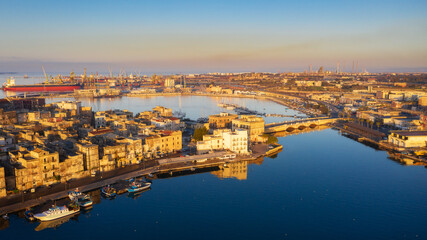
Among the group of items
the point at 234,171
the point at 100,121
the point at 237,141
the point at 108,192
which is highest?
the point at 100,121

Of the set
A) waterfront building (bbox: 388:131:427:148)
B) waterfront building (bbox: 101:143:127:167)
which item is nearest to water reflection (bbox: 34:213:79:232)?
waterfront building (bbox: 101:143:127:167)

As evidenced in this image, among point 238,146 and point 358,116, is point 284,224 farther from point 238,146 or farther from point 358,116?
point 358,116

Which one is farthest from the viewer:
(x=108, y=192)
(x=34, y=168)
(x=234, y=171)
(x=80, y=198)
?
(x=234, y=171)

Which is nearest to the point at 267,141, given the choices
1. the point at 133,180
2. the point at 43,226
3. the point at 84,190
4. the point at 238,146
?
the point at 238,146

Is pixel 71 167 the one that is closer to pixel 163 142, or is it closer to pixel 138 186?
pixel 138 186

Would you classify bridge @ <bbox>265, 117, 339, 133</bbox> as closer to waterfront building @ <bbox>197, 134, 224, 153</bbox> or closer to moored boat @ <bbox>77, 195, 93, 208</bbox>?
waterfront building @ <bbox>197, 134, 224, 153</bbox>

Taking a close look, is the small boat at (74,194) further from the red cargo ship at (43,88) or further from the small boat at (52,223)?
the red cargo ship at (43,88)

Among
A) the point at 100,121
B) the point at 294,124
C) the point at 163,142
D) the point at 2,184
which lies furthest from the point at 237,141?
the point at 294,124
